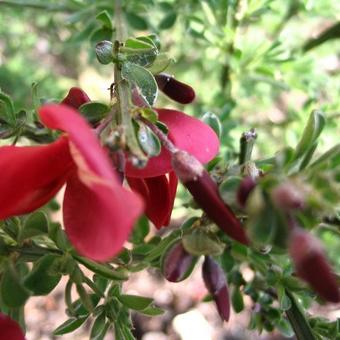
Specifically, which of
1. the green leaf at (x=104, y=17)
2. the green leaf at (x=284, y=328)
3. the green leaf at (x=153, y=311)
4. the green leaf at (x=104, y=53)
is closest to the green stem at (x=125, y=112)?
the green leaf at (x=104, y=53)

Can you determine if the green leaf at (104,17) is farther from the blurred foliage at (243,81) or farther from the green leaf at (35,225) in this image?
the green leaf at (35,225)

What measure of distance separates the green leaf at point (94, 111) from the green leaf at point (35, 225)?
136 millimetres

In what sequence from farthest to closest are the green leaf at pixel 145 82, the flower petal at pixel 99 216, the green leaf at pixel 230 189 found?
1. the green leaf at pixel 145 82
2. the green leaf at pixel 230 189
3. the flower petal at pixel 99 216

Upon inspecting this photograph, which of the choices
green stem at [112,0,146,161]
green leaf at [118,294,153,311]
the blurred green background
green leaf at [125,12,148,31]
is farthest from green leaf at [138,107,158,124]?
green leaf at [125,12,148,31]

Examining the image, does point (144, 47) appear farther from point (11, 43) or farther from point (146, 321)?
point (11, 43)

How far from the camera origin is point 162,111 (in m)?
0.58

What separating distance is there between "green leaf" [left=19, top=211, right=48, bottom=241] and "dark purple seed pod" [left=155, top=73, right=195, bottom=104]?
0.58 feet

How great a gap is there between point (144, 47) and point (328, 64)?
1937 mm

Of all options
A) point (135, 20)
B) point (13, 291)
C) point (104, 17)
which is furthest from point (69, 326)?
point (135, 20)

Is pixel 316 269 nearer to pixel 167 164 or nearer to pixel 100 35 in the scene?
pixel 167 164

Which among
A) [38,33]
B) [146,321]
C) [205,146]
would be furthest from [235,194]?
[38,33]

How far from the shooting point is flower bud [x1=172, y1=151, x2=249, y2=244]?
1.50ft

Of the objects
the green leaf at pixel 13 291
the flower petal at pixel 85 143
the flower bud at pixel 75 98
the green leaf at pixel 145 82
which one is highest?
the flower petal at pixel 85 143

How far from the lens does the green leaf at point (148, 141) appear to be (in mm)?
472
